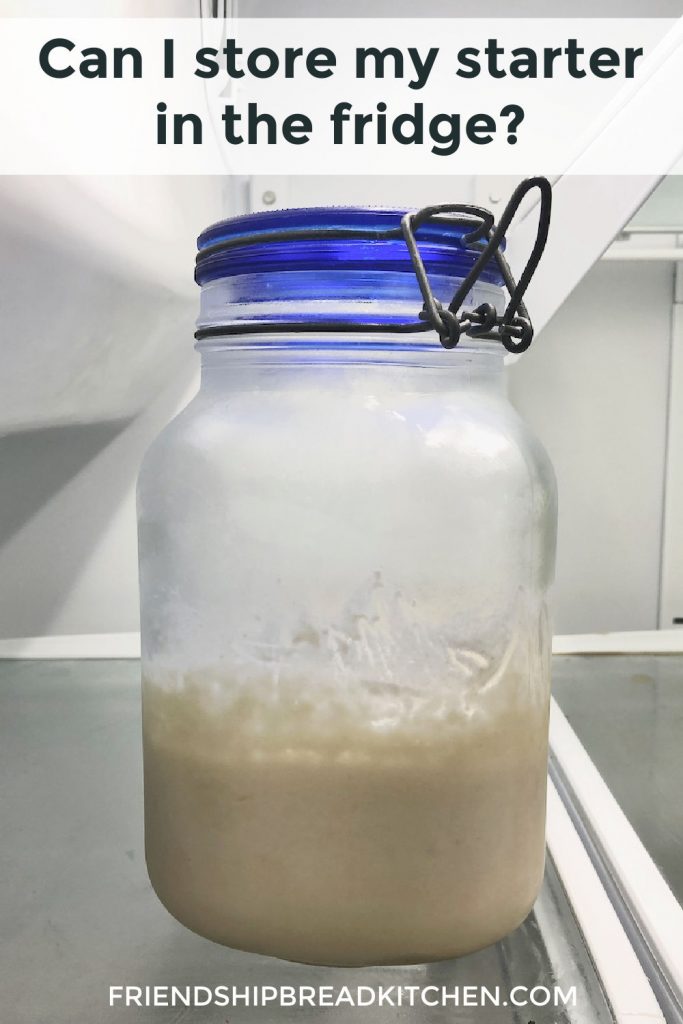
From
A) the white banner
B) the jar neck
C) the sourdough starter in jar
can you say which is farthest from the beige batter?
the white banner

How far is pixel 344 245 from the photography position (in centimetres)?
34

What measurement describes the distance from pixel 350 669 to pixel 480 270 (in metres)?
0.17

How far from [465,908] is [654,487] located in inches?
34.2

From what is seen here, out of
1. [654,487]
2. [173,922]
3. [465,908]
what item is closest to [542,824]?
[465,908]

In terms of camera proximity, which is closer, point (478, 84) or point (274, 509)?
point (274, 509)

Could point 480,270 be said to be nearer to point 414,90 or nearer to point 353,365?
point 353,365

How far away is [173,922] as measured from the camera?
41cm

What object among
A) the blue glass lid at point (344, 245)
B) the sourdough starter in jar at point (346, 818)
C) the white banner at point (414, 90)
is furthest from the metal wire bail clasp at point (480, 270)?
the white banner at point (414, 90)

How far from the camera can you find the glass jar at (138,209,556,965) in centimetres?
34

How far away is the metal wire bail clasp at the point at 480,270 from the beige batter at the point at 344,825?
0.15m

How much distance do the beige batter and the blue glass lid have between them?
0.18 meters

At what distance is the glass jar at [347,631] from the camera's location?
1.13 feet

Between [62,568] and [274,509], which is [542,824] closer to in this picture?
[274,509]

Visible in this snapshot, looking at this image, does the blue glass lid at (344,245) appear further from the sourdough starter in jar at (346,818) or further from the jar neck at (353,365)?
the sourdough starter in jar at (346,818)
